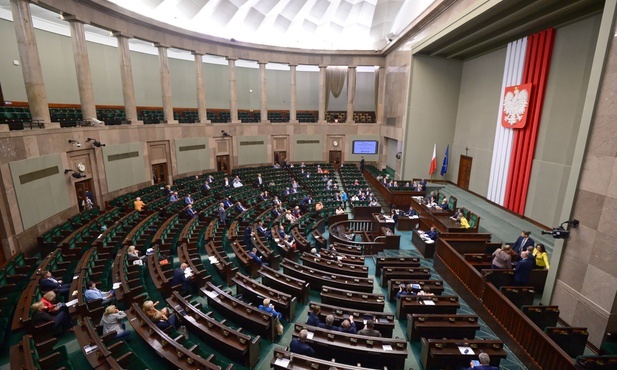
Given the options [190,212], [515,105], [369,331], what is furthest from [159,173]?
[515,105]

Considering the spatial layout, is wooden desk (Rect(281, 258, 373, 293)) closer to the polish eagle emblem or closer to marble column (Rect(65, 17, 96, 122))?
the polish eagle emblem

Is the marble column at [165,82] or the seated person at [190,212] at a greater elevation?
the marble column at [165,82]

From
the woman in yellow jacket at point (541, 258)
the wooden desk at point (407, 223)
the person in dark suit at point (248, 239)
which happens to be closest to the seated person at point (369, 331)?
the person in dark suit at point (248, 239)

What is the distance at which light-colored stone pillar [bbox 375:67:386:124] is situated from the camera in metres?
24.3

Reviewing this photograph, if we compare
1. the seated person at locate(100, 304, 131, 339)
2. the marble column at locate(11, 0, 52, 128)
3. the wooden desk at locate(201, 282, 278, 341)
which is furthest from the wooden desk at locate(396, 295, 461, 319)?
the marble column at locate(11, 0, 52, 128)

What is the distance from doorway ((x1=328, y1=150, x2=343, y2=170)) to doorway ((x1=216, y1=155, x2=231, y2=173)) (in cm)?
838

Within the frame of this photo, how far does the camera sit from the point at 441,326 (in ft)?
20.9

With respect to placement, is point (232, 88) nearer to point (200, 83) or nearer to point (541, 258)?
point (200, 83)

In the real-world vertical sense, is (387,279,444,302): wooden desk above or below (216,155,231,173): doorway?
below

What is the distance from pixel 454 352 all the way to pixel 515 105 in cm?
1240

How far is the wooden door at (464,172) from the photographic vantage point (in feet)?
58.6

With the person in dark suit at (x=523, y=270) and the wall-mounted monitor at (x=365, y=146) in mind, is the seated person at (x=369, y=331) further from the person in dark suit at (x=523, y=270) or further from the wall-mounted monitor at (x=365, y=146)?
the wall-mounted monitor at (x=365, y=146)

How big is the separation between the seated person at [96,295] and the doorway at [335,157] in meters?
20.1

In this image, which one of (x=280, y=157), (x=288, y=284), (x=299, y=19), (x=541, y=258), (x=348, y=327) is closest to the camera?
(x=348, y=327)
